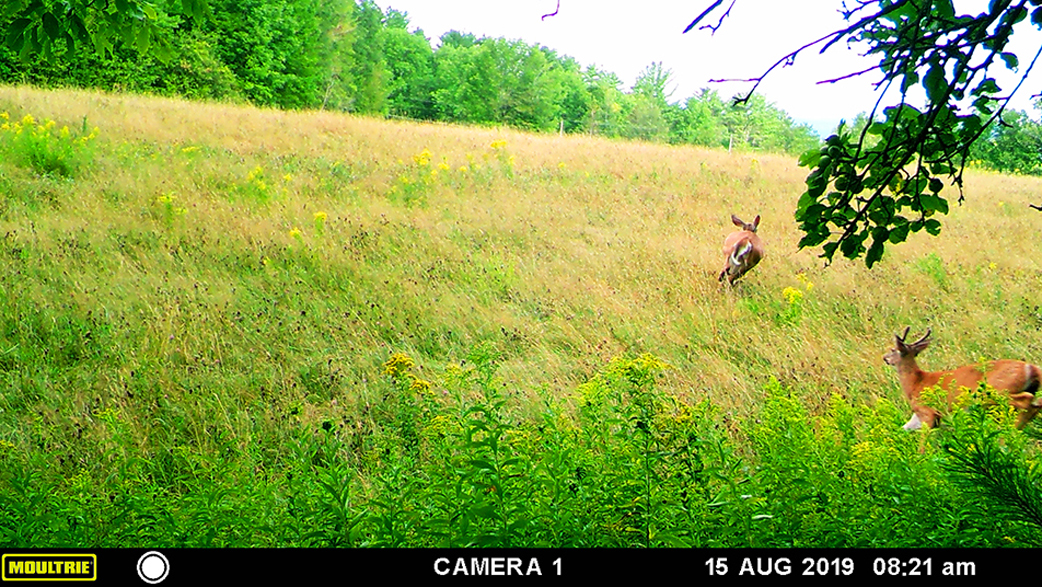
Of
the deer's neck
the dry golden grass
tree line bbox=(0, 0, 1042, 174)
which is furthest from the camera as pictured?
tree line bbox=(0, 0, 1042, 174)

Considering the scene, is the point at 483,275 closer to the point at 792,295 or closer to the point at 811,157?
the point at 792,295

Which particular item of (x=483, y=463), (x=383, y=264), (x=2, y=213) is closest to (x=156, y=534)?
(x=483, y=463)

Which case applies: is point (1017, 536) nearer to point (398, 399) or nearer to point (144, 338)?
point (398, 399)

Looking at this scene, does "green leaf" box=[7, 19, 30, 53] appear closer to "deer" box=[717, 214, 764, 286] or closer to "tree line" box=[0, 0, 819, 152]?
"tree line" box=[0, 0, 819, 152]
